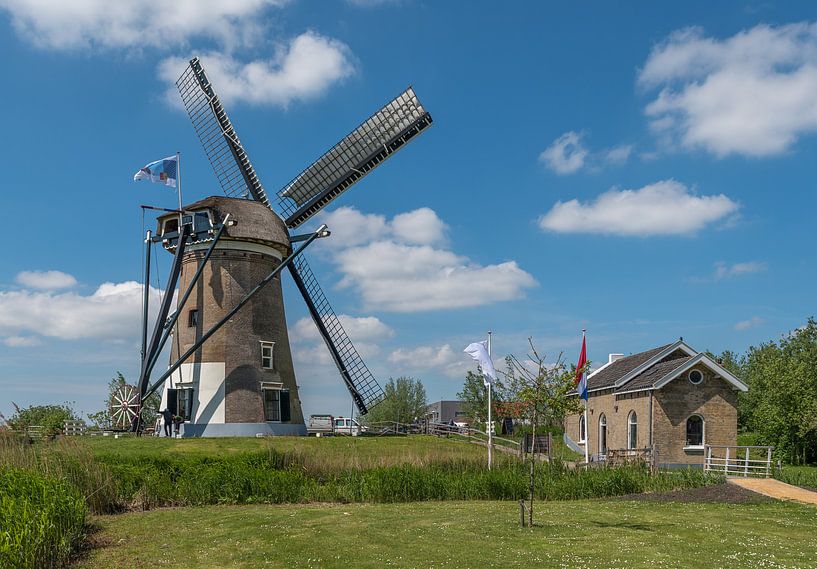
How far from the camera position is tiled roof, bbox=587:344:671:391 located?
3891 centimetres

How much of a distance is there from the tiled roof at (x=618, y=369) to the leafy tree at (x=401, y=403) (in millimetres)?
39522

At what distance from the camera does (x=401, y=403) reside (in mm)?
83000

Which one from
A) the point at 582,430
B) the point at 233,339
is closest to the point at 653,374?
the point at 582,430

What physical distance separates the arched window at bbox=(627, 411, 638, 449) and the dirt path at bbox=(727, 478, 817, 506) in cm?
1065

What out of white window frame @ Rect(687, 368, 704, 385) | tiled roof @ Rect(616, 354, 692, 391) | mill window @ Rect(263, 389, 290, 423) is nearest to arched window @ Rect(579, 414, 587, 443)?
tiled roof @ Rect(616, 354, 692, 391)

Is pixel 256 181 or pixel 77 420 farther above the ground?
pixel 256 181

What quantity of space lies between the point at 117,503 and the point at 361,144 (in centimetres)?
2294

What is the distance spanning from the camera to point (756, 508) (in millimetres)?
19062

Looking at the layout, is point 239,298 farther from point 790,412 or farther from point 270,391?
point 790,412

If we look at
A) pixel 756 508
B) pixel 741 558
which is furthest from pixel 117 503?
pixel 756 508

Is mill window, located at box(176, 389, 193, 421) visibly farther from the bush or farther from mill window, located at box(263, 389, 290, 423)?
the bush

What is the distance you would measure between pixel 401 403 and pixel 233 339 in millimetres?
49493

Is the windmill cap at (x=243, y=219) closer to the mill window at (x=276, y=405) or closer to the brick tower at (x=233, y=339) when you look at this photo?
the brick tower at (x=233, y=339)

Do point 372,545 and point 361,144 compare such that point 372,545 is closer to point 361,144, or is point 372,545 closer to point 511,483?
point 511,483
